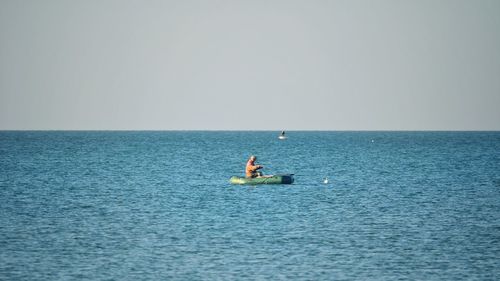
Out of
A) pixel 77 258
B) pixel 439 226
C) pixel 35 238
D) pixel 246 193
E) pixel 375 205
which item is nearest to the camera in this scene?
pixel 77 258

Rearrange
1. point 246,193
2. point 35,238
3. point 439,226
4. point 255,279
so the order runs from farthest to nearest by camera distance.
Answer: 1. point 246,193
2. point 439,226
3. point 35,238
4. point 255,279

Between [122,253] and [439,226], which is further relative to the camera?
[439,226]

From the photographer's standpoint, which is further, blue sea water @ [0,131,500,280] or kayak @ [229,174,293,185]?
kayak @ [229,174,293,185]

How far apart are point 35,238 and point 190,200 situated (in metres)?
17.2

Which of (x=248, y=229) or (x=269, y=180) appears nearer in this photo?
(x=248, y=229)

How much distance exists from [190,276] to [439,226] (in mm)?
15520

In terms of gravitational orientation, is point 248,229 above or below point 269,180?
below

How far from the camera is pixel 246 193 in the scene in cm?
5769

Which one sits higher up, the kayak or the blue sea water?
the kayak

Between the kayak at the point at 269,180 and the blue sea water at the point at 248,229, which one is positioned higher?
the kayak at the point at 269,180

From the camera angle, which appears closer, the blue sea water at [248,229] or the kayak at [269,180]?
the blue sea water at [248,229]

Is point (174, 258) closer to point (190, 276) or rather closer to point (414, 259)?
point (190, 276)

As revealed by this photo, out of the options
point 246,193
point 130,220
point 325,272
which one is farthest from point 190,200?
point 325,272

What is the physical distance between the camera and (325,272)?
30594 millimetres
